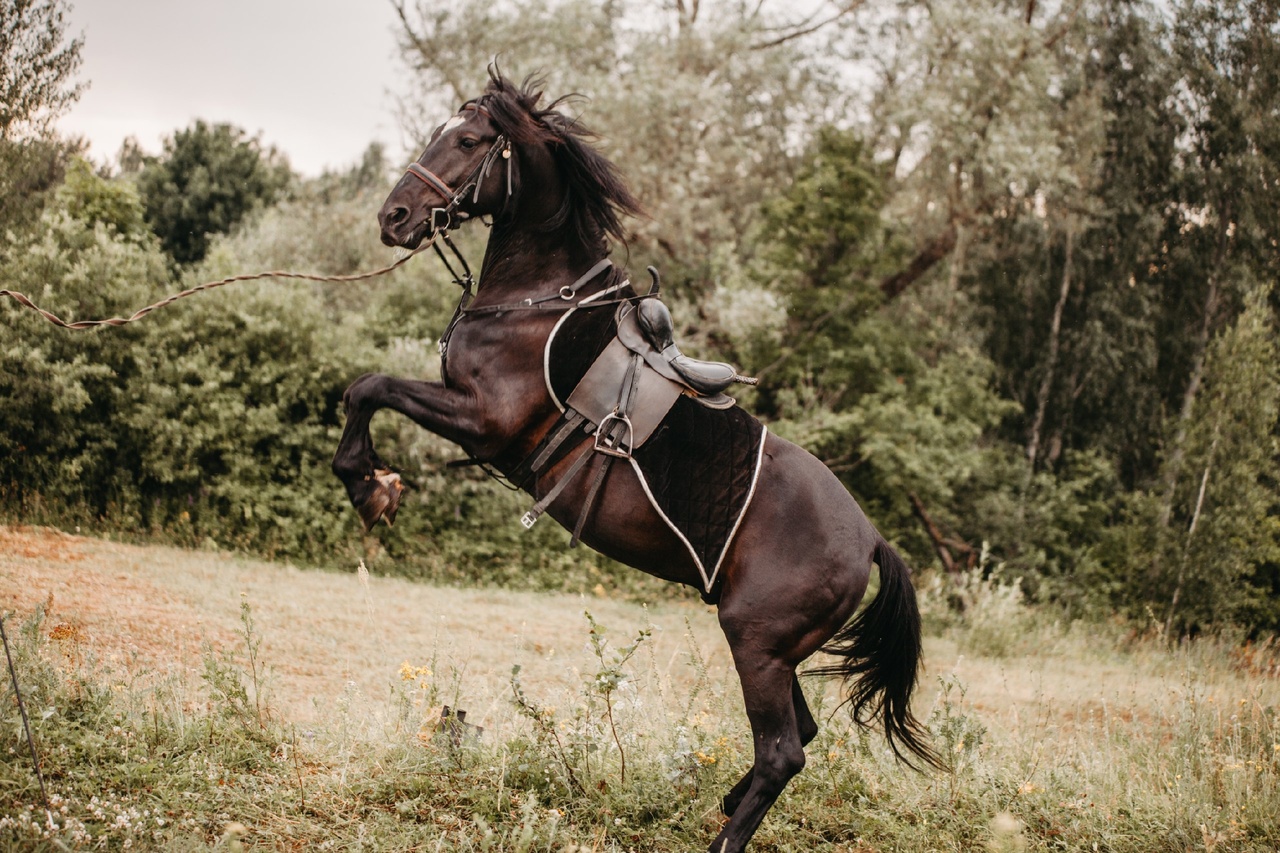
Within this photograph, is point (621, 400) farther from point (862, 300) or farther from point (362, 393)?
point (862, 300)

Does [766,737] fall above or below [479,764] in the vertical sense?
above

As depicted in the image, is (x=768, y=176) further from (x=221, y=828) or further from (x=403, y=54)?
(x=221, y=828)

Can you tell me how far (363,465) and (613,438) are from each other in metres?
1.01

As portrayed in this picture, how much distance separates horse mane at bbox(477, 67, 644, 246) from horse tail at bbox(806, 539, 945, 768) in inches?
79.1

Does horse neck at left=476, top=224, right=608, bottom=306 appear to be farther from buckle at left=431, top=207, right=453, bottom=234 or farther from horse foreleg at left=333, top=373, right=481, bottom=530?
horse foreleg at left=333, top=373, right=481, bottom=530

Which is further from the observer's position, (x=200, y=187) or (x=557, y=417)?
(x=200, y=187)

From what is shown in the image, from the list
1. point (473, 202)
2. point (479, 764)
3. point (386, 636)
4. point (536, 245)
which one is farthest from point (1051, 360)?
point (473, 202)

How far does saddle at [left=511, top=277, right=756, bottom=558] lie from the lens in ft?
12.5

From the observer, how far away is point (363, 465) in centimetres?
368

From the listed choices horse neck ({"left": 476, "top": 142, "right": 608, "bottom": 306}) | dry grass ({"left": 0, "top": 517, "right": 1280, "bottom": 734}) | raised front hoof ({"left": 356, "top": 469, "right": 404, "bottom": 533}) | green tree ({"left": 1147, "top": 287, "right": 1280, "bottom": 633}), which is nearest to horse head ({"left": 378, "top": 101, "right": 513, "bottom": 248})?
horse neck ({"left": 476, "top": 142, "right": 608, "bottom": 306})

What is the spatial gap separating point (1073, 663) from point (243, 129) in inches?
977

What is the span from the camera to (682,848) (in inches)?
165

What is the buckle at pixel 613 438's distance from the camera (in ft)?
12.4

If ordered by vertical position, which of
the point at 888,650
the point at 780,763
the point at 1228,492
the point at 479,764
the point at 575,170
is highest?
the point at 575,170
